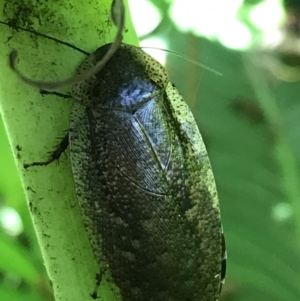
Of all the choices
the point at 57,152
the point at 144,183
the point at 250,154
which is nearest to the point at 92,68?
the point at 57,152

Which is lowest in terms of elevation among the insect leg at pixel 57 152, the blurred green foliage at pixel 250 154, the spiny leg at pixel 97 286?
the spiny leg at pixel 97 286

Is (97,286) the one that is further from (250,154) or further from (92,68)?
(250,154)

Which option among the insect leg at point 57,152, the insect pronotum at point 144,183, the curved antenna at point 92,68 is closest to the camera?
the curved antenna at point 92,68

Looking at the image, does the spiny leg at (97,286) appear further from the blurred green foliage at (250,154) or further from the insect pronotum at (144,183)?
the blurred green foliage at (250,154)

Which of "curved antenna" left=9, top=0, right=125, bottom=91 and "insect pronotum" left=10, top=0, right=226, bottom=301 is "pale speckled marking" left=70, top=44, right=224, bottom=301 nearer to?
"insect pronotum" left=10, top=0, right=226, bottom=301

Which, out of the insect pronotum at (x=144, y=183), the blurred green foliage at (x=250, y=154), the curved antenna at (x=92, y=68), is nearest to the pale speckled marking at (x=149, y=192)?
the insect pronotum at (x=144, y=183)

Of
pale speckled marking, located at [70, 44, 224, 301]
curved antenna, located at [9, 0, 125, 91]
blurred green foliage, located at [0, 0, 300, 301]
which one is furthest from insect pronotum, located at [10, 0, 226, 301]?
blurred green foliage, located at [0, 0, 300, 301]

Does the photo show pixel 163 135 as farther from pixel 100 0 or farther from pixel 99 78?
pixel 100 0
